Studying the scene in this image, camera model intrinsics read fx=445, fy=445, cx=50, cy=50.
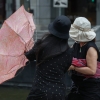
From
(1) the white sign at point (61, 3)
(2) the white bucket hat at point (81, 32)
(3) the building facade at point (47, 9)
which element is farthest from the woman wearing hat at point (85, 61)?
(3) the building facade at point (47, 9)

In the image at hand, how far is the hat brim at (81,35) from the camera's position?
4781mm

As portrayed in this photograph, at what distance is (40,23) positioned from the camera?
22.1m

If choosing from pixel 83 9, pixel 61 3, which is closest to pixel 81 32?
pixel 61 3

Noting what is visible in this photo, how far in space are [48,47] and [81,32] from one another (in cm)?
72

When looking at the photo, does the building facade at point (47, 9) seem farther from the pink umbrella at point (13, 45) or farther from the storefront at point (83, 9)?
the pink umbrella at point (13, 45)

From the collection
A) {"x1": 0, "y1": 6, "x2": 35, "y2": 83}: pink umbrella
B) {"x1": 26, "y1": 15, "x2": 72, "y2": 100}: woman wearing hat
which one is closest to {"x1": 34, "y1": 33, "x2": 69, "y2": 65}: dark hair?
{"x1": 26, "y1": 15, "x2": 72, "y2": 100}: woman wearing hat

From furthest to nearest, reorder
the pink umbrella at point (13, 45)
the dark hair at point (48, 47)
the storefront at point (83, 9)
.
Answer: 1. the storefront at point (83, 9)
2. the pink umbrella at point (13, 45)
3. the dark hair at point (48, 47)

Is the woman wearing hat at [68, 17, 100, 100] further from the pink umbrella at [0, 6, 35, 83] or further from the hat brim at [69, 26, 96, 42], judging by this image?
the pink umbrella at [0, 6, 35, 83]

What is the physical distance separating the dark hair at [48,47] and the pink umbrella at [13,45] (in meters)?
0.36

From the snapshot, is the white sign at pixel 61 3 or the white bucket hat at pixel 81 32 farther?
the white sign at pixel 61 3

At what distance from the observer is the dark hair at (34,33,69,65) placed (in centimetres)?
416

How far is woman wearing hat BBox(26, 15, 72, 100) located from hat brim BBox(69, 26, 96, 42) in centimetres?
53

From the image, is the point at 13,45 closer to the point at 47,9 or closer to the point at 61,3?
the point at 61,3

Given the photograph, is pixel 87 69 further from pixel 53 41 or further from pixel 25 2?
pixel 25 2
